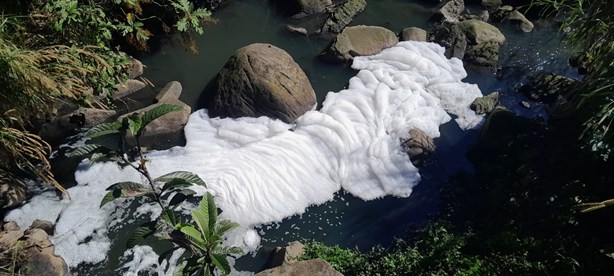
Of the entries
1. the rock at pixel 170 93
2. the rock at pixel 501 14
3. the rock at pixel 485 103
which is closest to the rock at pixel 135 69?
the rock at pixel 170 93

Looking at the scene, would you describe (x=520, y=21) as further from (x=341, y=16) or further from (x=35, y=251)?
(x=35, y=251)

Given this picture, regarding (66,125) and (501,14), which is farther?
(501,14)

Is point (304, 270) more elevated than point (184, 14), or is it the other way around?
point (184, 14)

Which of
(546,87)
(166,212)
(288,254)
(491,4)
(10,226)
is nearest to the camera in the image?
(166,212)

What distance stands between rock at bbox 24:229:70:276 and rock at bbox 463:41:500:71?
7.87 metres

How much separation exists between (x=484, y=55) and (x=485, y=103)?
4.90 feet

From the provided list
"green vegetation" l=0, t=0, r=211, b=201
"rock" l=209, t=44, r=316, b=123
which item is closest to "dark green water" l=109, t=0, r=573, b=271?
"rock" l=209, t=44, r=316, b=123

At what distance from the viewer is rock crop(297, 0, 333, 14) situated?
11.1 m

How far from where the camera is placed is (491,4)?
11.9m

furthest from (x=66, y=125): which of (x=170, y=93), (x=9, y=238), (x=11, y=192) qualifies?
(x=9, y=238)

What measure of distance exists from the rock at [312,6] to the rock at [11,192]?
6457 mm

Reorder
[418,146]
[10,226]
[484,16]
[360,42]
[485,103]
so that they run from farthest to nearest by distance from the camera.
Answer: [484,16]
[360,42]
[485,103]
[418,146]
[10,226]

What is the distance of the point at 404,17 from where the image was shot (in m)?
11.4

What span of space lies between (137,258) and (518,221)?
4824 millimetres
